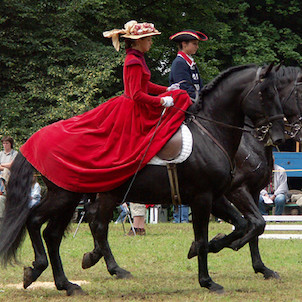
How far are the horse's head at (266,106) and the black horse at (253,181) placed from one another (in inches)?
11.4

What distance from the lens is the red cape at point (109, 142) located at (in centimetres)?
696

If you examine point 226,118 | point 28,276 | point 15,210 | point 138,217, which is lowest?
point 138,217

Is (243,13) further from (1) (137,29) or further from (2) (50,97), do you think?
(1) (137,29)

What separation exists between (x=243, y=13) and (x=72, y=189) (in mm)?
17625

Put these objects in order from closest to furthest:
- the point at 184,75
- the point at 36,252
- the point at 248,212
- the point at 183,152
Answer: the point at 183,152, the point at 36,252, the point at 184,75, the point at 248,212

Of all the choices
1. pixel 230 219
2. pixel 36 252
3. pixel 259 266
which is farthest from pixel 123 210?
pixel 36 252

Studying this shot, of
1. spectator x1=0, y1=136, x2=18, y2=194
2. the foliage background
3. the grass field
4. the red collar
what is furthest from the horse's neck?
the foliage background

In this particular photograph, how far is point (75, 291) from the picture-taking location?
711cm

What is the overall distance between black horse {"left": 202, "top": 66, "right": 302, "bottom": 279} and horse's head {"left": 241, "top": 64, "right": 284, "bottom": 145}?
0.29 metres

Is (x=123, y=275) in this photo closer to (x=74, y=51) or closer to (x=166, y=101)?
(x=166, y=101)

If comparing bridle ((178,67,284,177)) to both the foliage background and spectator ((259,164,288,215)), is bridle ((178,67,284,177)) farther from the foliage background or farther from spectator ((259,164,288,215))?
the foliage background

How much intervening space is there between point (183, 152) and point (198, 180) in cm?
32

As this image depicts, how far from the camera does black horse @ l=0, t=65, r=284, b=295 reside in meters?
7.00

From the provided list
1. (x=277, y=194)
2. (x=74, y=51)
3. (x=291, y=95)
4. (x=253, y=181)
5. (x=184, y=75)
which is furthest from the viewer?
(x=74, y=51)
